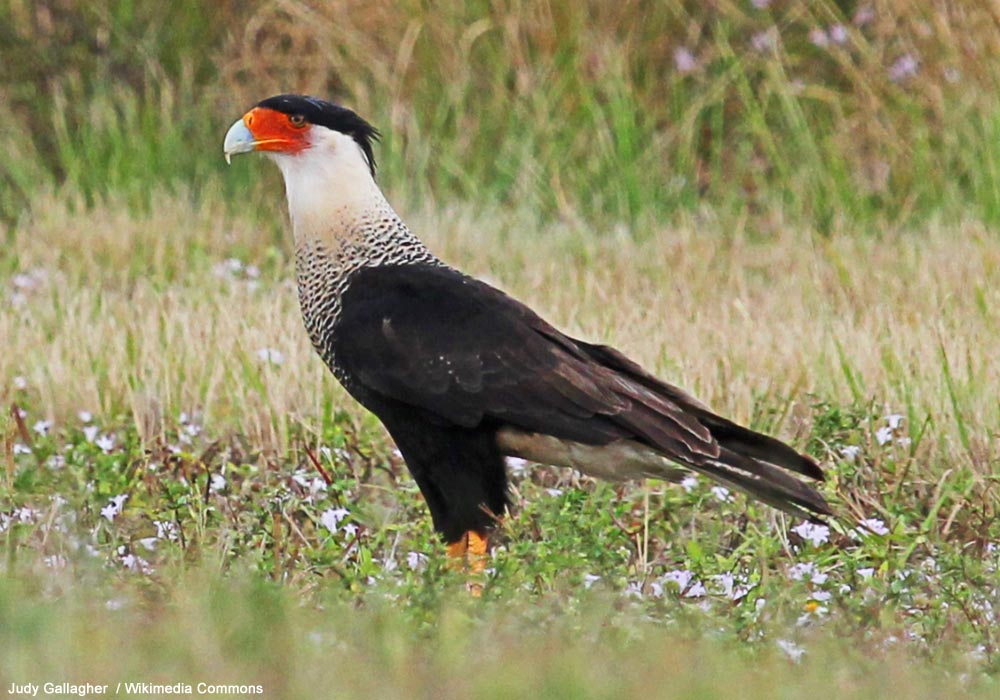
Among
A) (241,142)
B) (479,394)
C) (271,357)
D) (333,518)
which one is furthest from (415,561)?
(271,357)

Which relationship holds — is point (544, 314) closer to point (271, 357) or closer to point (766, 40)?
point (271, 357)

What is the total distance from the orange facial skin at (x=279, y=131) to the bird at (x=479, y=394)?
232 mm

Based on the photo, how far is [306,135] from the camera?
452 centimetres

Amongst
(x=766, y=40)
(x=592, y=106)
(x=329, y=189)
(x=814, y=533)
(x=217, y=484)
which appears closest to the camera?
(x=814, y=533)

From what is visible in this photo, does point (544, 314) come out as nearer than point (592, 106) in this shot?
Yes

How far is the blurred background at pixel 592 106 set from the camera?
7.64 meters

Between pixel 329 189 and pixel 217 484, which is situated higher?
pixel 329 189

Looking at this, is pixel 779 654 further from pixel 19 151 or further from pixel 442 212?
Answer: pixel 19 151

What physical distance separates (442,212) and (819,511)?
12.9ft

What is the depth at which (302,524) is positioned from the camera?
454 centimetres

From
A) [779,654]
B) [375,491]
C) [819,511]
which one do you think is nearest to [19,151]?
[375,491]

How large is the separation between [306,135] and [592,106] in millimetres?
3300

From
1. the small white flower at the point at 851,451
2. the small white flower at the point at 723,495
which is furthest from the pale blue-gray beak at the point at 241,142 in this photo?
the small white flower at the point at 851,451

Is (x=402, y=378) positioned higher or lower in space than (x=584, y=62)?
lower
